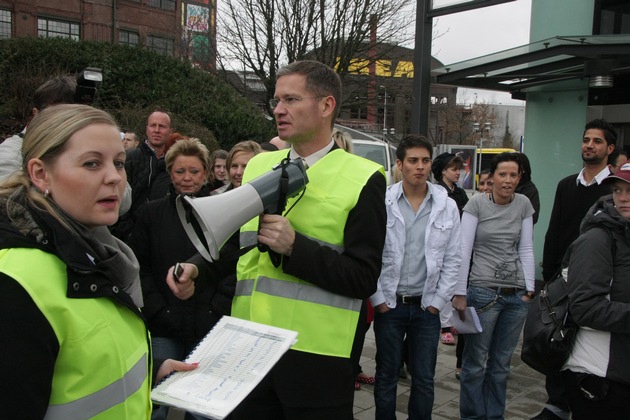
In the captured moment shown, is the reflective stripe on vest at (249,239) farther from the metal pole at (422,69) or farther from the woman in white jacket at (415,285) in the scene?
the metal pole at (422,69)

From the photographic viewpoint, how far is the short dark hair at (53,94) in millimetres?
3604

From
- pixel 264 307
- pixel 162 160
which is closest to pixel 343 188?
pixel 264 307

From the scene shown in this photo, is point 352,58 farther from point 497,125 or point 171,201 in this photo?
point 497,125

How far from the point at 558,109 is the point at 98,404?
8.14 meters

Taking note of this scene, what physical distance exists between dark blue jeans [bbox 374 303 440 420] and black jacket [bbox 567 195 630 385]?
1.28 metres

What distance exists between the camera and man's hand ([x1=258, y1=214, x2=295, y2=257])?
2.24m

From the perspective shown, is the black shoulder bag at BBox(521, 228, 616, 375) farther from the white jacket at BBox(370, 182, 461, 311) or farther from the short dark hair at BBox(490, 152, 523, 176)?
the short dark hair at BBox(490, 152, 523, 176)

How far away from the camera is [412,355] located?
420 cm

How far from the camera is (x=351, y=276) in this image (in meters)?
2.38

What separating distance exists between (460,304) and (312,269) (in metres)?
2.42

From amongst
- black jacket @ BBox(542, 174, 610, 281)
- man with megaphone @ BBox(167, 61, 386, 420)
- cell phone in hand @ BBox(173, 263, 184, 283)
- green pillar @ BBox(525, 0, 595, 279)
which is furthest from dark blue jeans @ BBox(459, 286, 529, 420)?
green pillar @ BBox(525, 0, 595, 279)

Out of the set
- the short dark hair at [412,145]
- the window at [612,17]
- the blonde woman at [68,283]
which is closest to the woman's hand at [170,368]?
the blonde woman at [68,283]

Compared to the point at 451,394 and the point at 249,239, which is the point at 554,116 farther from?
the point at 249,239

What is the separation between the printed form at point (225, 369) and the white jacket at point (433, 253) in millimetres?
2010
